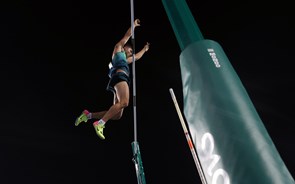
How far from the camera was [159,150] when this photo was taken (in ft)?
27.1

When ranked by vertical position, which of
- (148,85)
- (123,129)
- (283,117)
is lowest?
(283,117)

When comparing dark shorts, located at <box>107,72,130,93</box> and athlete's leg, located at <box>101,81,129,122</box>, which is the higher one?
dark shorts, located at <box>107,72,130,93</box>

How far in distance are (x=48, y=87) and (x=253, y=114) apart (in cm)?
774

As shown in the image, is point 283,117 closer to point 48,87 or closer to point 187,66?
point 48,87

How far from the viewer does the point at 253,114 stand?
511mm

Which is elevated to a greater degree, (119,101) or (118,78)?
(118,78)

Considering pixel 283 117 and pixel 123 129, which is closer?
pixel 283 117

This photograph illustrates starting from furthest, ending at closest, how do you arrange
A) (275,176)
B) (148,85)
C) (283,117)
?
(148,85) < (283,117) < (275,176)

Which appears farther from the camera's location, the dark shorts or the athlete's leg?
the dark shorts

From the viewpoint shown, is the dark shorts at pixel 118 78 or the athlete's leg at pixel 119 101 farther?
the dark shorts at pixel 118 78

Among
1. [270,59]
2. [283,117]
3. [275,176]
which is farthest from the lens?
[283,117]

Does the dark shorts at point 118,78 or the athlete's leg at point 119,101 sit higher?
the dark shorts at point 118,78

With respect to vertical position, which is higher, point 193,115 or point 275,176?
point 193,115

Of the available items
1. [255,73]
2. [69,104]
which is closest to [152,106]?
[69,104]
